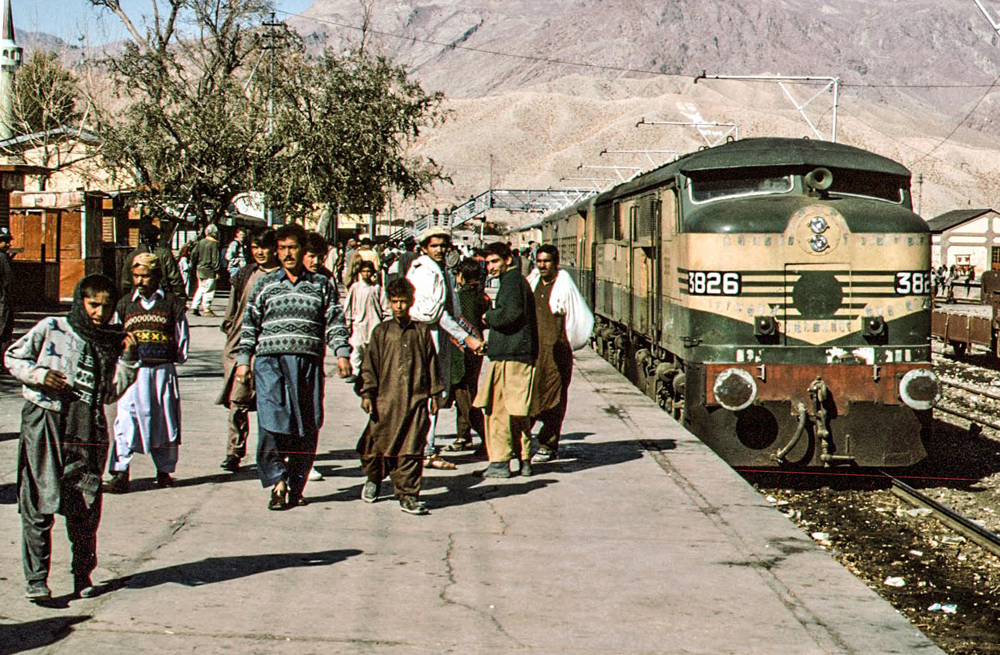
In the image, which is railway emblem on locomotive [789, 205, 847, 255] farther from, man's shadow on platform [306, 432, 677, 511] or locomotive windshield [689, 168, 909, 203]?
man's shadow on platform [306, 432, 677, 511]

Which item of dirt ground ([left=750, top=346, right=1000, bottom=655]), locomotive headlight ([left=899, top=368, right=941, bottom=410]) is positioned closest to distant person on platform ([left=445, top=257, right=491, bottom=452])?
dirt ground ([left=750, top=346, right=1000, bottom=655])

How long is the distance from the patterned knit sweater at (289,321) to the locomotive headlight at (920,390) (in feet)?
18.0

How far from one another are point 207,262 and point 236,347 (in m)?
14.0

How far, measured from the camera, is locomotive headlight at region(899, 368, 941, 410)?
11625 millimetres

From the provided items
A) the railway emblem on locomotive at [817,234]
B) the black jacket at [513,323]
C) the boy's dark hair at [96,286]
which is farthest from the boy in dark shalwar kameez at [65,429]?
the railway emblem on locomotive at [817,234]

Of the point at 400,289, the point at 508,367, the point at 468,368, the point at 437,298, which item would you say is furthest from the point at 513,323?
the point at 400,289

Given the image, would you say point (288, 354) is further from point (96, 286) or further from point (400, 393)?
point (96, 286)

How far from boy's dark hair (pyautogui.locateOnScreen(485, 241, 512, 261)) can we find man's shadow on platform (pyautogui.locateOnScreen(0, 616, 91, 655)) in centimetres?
514

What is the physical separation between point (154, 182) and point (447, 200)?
396 ft

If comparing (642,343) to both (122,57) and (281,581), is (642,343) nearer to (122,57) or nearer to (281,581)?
(281,581)

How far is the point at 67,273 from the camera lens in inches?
1078

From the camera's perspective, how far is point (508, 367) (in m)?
10.1

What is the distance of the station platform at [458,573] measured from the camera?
597cm

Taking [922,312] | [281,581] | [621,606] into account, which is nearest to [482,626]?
[621,606]
